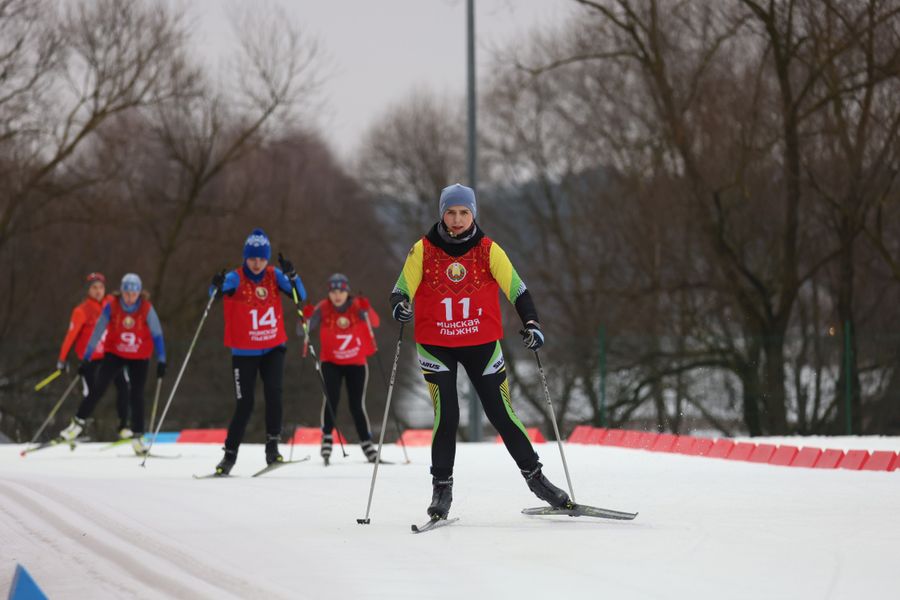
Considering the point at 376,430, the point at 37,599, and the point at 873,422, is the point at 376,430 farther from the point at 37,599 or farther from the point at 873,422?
the point at 37,599

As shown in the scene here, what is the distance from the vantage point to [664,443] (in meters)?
15.6

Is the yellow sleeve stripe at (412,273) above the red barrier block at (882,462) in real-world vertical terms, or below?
above

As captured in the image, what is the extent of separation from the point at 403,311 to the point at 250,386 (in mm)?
4435

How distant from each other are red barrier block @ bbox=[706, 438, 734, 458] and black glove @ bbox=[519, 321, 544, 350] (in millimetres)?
6763

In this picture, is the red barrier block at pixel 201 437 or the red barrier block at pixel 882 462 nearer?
the red barrier block at pixel 882 462

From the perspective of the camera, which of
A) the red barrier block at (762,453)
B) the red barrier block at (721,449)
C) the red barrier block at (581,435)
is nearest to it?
the red barrier block at (762,453)

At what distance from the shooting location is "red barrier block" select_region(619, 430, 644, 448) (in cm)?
1627

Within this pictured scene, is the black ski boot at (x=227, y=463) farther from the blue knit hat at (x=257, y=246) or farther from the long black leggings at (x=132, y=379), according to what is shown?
the long black leggings at (x=132, y=379)

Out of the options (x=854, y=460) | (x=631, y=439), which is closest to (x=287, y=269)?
(x=854, y=460)

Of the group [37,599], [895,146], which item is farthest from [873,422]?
[37,599]

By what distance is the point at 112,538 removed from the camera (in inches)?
288

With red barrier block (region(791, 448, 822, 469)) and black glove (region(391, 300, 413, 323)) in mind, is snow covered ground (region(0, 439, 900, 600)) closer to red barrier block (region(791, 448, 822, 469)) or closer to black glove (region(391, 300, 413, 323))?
red barrier block (region(791, 448, 822, 469))

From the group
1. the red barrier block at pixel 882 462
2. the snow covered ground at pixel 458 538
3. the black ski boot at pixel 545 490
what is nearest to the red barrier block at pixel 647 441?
the snow covered ground at pixel 458 538

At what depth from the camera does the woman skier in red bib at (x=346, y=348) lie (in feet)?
46.2
